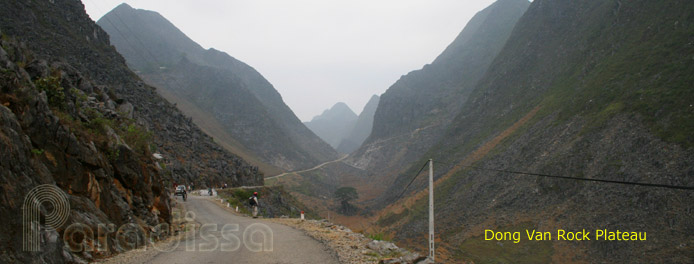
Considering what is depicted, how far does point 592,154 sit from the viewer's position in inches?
1300

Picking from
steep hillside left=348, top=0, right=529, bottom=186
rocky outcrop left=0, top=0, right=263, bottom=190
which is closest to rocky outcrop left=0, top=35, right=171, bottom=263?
rocky outcrop left=0, top=0, right=263, bottom=190

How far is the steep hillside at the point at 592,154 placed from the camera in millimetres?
24250

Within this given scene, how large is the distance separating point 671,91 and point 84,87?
4952cm

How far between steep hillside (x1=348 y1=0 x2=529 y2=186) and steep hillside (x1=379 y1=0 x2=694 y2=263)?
2128 inches

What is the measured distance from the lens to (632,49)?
45.1 meters

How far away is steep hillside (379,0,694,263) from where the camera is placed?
2425cm

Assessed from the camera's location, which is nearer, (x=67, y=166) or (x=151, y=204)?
(x=67, y=166)

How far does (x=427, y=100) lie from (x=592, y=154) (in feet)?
399

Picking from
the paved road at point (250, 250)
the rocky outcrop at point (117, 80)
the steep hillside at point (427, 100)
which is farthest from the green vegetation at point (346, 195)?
the paved road at point (250, 250)

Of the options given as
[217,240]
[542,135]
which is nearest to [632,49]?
[542,135]

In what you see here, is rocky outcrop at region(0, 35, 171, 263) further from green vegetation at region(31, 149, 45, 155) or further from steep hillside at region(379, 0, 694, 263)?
steep hillside at region(379, 0, 694, 263)

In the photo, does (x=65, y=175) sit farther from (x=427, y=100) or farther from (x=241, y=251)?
(x=427, y=100)

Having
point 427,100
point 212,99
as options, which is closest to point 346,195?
point 212,99

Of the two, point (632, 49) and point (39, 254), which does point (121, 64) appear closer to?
point (39, 254)
